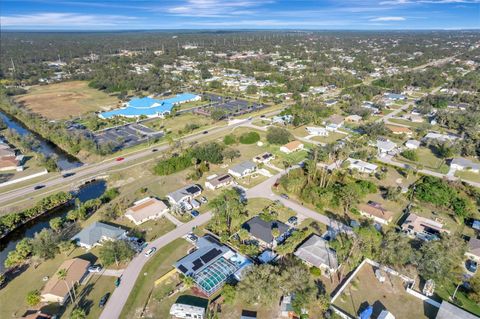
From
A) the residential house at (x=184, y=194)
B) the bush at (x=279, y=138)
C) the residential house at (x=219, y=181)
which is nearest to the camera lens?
the residential house at (x=184, y=194)

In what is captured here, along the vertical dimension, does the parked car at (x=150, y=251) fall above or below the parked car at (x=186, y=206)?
below

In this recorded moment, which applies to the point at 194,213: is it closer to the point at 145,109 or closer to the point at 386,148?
the point at 386,148

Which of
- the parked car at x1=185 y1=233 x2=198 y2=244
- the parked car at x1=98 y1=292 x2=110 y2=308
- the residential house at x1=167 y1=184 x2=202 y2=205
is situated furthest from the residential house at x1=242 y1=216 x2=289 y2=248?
the parked car at x1=98 y1=292 x2=110 y2=308

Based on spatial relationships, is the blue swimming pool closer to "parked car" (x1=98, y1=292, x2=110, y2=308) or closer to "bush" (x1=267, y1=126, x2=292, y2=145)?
"bush" (x1=267, y1=126, x2=292, y2=145)

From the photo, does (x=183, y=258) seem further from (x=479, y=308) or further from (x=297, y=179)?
(x=479, y=308)

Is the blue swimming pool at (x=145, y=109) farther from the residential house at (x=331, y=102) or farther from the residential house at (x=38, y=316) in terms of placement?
the residential house at (x=38, y=316)

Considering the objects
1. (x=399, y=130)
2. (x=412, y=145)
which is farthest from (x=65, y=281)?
(x=399, y=130)

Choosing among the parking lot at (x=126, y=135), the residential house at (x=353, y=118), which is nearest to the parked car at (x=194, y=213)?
the parking lot at (x=126, y=135)
